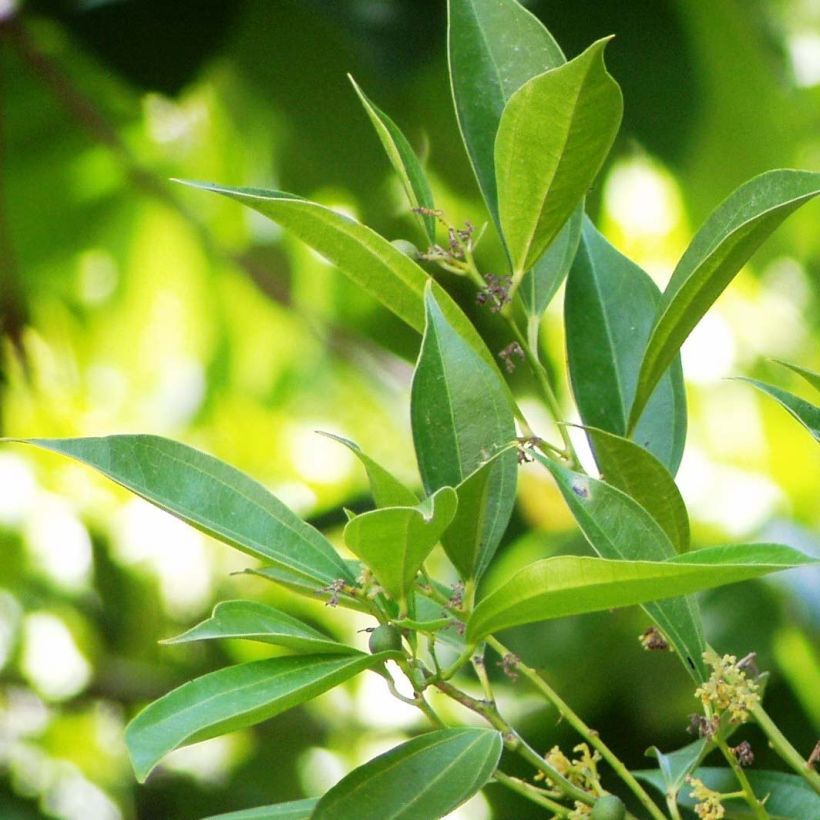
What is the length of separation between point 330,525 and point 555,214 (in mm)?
627

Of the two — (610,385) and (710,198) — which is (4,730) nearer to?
(710,198)

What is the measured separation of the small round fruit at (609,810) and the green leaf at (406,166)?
7.1 inches

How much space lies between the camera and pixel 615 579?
315 millimetres

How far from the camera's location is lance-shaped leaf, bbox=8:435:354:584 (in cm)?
37

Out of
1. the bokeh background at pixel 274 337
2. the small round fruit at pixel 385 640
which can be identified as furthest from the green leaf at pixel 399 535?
the bokeh background at pixel 274 337

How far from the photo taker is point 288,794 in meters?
1.30

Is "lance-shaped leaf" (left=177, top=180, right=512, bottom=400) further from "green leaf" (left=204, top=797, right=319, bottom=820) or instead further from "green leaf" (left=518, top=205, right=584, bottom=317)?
"green leaf" (left=204, top=797, right=319, bottom=820)

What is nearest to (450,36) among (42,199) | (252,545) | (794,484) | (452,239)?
(452,239)

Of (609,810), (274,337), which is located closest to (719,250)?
(609,810)

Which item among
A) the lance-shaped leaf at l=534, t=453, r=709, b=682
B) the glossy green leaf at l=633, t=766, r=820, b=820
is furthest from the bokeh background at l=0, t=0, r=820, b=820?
the lance-shaped leaf at l=534, t=453, r=709, b=682

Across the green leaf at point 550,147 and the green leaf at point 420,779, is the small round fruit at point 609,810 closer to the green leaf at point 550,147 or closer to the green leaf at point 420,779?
the green leaf at point 420,779

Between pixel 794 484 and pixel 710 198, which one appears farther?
pixel 794 484

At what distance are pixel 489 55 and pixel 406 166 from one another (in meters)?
0.05

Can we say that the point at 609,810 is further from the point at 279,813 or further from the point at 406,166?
the point at 406,166
